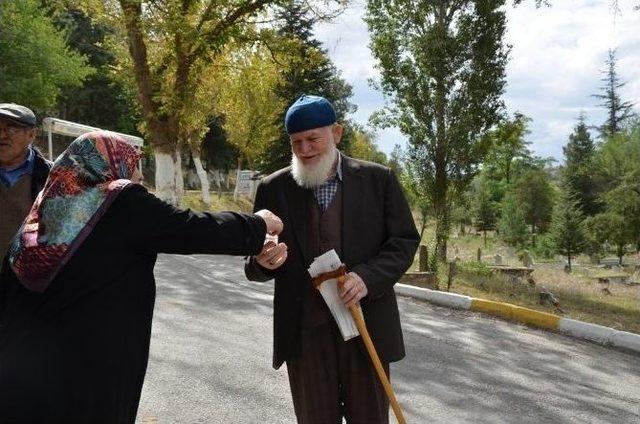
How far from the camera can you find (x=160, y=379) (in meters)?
5.19

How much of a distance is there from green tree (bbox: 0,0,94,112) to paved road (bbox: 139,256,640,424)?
22805mm

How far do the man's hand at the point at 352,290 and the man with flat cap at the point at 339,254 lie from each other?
0.16ft

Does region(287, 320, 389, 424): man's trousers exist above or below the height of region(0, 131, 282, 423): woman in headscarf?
below

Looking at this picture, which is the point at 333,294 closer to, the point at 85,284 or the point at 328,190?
the point at 328,190

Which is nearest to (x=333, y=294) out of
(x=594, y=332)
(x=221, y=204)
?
(x=594, y=332)

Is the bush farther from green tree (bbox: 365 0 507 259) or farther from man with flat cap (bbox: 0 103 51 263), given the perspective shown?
man with flat cap (bbox: 0 103 51 263)

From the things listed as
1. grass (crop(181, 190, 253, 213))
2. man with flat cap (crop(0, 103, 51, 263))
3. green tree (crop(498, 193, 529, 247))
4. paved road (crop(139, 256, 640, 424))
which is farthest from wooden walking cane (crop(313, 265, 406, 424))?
green tree (crop(498, 193, 529, 247))

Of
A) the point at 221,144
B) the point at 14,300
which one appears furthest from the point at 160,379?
the point at 221,144

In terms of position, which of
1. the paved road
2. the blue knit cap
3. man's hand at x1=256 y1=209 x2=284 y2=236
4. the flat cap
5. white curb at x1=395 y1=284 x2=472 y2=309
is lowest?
the paved road

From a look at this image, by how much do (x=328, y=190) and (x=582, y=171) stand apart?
56964 millimetres

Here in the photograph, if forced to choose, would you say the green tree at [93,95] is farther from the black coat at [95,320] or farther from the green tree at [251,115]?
the black coat at [95,320]

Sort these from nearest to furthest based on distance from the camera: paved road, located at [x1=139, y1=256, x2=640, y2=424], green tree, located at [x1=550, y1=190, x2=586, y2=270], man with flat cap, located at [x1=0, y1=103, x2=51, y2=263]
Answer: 1. man with flat cap, located at [x1=0, y1=103, x2=51, y2=263]
2. paved road, located at [x1=139, y1=256, x2=640, y2=424]
3. green tree, located at [x1=550, y1=190, x2=586, y2=270]

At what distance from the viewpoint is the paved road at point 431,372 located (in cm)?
465

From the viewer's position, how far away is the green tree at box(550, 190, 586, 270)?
38500 millimetres
